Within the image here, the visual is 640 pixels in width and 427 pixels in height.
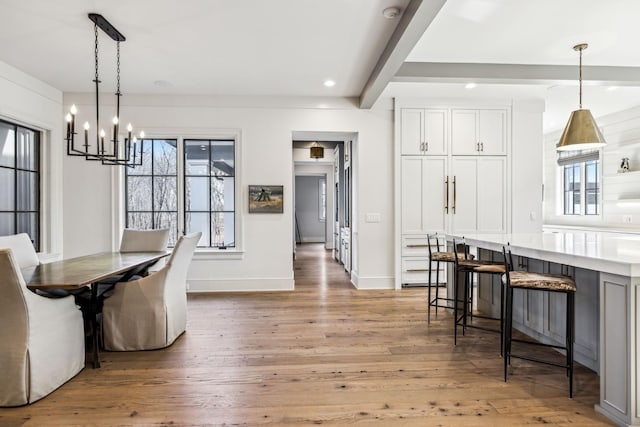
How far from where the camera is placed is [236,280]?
5.11 meters

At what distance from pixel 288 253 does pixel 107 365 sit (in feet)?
9.18

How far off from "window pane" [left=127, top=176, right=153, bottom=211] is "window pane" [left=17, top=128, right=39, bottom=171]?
3.57 ft

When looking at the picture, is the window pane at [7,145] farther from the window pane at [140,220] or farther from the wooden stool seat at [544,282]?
the wooden stool seat at [544,282]

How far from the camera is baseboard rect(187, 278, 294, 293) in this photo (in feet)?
16.7

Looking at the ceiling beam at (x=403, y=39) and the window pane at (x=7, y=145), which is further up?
the ceiling beam at (x=403, y=39)

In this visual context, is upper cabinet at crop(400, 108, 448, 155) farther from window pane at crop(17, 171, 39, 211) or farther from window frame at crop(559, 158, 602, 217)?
window pane at crop(17, 171, 39, 211)

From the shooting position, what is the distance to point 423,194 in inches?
206

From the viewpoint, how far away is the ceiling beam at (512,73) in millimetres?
4047

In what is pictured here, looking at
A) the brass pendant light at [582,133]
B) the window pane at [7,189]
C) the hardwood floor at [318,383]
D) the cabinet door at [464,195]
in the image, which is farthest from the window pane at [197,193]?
the brass pendant light at [582,133]

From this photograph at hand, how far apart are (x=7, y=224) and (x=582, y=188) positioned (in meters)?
8.92

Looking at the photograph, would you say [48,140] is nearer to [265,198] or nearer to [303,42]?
[265,198]

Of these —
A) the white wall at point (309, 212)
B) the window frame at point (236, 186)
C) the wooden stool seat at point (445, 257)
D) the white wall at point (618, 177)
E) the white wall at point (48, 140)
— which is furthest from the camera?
the white wall at point (309, 212)

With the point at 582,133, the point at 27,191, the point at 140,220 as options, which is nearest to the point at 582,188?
the point at 582,133

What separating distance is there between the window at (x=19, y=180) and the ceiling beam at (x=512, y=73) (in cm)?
449
